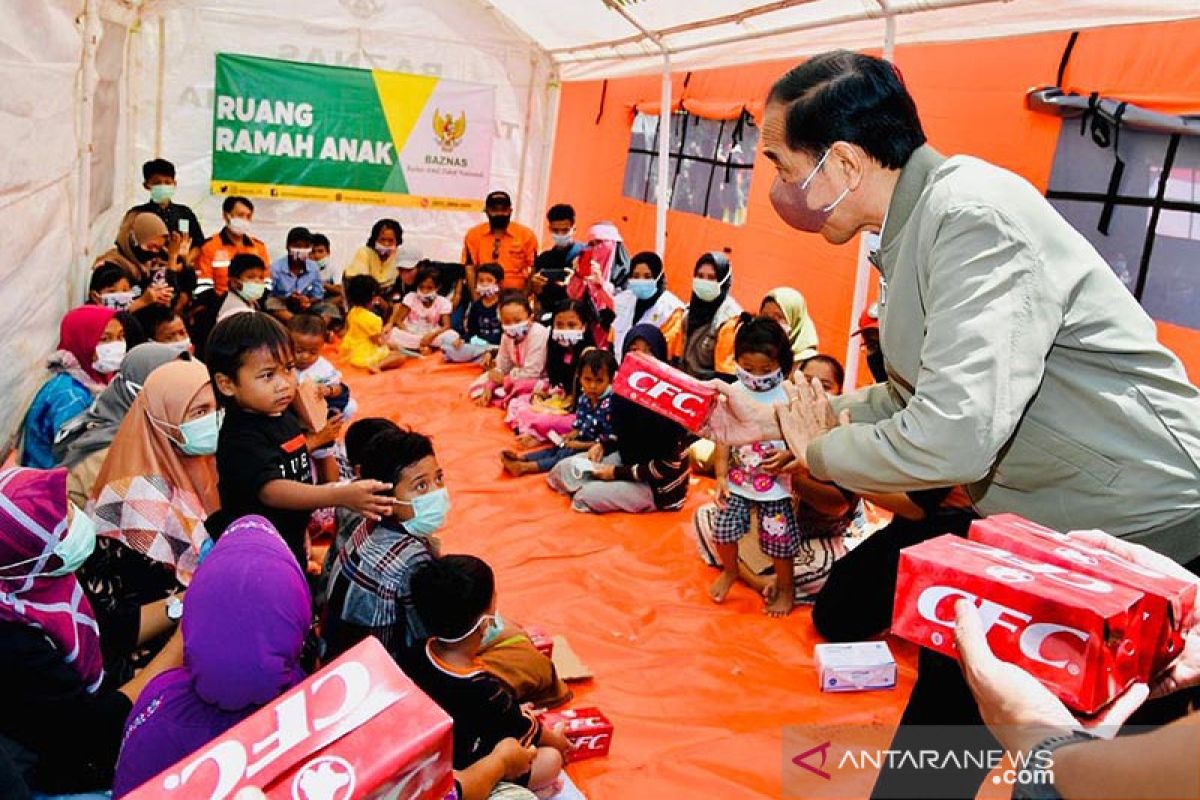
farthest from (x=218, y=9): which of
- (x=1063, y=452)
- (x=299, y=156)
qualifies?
(x=1063, y=452)

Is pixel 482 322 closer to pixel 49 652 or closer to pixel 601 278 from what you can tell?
pixel 601 278

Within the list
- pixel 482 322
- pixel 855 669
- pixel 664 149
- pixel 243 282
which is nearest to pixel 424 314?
pixel 482 322

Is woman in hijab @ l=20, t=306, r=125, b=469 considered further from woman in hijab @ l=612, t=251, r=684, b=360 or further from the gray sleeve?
the gray sleeve

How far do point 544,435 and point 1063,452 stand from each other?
4107 mm

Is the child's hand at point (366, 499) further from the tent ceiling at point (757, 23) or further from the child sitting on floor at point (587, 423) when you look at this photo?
the tent ceiling at point (757, 23)

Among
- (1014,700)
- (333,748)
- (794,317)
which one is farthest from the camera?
(794,317)

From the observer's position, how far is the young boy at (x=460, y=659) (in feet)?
7.28

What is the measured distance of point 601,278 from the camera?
253 inches

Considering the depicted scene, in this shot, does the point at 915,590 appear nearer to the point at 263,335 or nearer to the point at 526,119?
the point at 263,335

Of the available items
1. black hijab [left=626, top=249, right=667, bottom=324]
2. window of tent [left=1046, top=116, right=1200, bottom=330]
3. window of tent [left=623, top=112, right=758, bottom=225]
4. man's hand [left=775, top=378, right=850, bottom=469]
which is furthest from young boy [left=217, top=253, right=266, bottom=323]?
man's hand [left=775, top=378, right=850, bottom=469]

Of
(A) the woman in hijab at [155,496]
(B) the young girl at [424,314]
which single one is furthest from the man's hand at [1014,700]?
(B) the young girl at [424,314]

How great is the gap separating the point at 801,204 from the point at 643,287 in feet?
15.1

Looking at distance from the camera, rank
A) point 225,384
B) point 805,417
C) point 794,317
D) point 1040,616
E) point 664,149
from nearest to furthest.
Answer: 1. point 1040,616
2. point 805,417
3. point 225,384
4. point 794,317
5. point 664,149

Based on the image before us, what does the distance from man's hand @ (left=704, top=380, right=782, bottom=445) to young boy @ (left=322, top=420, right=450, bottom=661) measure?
0.94 meters
